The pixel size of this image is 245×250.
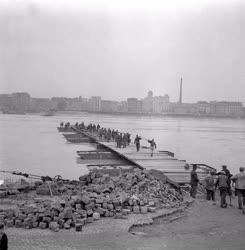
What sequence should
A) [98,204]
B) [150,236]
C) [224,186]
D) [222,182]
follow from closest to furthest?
[150,236]
[98,204]
[224,186]
[222,182]

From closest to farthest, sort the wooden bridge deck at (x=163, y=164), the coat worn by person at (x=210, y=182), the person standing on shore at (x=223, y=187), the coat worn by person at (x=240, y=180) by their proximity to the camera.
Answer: the coat worn by person at (x=240, y=180), the person standing on shore at (x=223, y=187), the coat worn by person at (x=210, y=182), the wooden bridge deck at (x=163, y=164)

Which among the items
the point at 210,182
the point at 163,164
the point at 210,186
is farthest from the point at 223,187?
the point at 163,164

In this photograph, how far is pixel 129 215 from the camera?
1320cm

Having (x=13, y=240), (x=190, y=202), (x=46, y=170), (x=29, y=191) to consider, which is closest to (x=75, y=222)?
(x=13, y=240)

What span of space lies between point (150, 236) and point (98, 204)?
7.89 feet

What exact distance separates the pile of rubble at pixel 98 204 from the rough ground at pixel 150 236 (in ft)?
1.21

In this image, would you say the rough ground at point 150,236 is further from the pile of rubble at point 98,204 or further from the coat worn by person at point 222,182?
the coat worn by person at point 222,182

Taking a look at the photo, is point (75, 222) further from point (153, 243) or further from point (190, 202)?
point (190, 202)

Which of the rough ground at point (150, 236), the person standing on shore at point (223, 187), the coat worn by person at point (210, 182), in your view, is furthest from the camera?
the coat worn by person at point (210, 182)

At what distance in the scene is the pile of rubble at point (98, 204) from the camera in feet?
39.1

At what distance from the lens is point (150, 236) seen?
11.3 m

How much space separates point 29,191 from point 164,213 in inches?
259

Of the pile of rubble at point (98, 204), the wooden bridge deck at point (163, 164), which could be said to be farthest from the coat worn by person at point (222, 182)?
the wooden bridge deck at point (163, 164)

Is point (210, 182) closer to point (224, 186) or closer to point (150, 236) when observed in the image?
point (224, 186)
